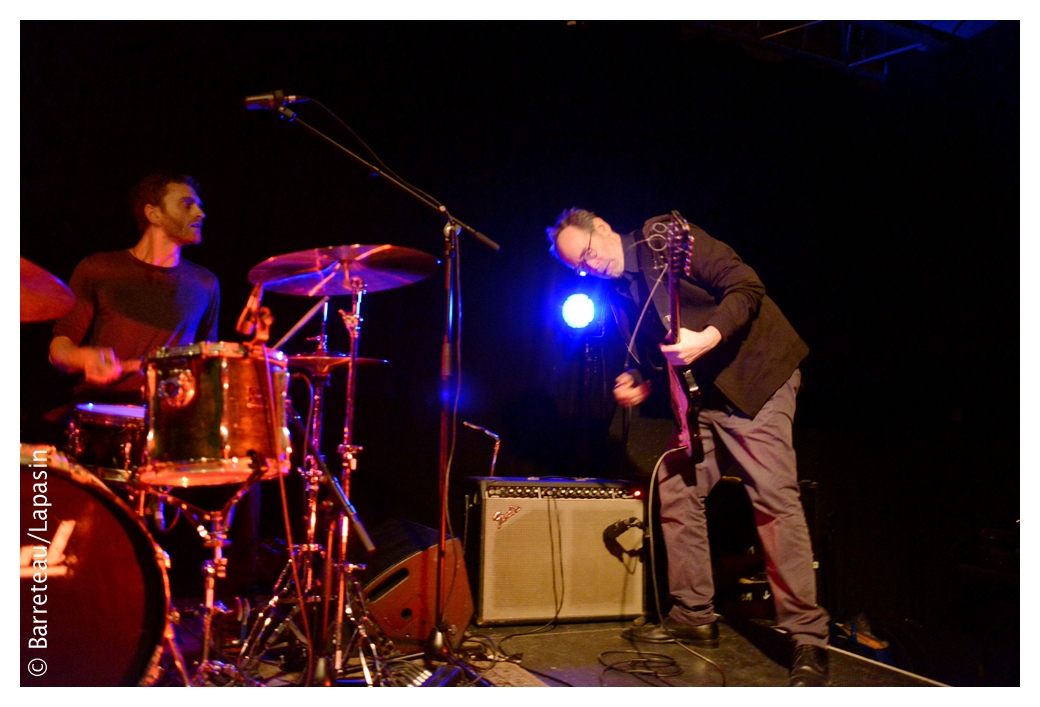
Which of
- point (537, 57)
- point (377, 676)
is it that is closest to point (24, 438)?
point (377, 676)

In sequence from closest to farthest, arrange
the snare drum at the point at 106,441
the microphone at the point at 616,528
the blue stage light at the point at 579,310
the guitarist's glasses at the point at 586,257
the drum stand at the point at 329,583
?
the snare drum at the point at 106,441 < the drum stand at the point at 329,583 < the guitarist's glasses at the point at 586,257 < the microphone at the point at 616,528 < the blue stage light at the point at 579,310

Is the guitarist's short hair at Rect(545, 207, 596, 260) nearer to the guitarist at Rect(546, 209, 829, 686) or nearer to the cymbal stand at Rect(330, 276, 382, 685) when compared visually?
the guitarist at Rect(546, 209, 829, 686)

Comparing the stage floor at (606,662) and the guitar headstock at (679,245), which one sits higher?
the guitar headstock at (679,245)

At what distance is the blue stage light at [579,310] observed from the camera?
156 inches

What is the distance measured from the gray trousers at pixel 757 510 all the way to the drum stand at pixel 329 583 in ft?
4.27

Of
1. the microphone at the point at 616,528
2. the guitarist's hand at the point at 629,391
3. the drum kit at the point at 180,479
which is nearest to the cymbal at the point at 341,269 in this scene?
the drum kit at the point at 180,479

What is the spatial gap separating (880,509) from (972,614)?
2.29 feet

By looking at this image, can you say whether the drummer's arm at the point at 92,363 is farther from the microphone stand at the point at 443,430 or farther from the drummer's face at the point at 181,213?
the microphone stand at the point at 443,430

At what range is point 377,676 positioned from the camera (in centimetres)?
224

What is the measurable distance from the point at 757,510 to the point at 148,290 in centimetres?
267

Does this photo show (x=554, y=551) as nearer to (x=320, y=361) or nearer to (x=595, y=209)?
(x=320, y=361)

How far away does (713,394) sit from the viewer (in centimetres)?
283

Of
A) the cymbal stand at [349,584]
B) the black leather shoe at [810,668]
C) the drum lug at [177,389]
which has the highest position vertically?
the drum lug at [177,389]

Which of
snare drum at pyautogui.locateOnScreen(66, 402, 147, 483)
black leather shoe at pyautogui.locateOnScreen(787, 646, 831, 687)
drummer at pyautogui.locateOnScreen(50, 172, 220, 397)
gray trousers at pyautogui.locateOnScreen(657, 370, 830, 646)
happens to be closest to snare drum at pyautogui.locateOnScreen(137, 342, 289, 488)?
snare drum at pyautogui.locateOnScreen(66, 402, 147, 483)
